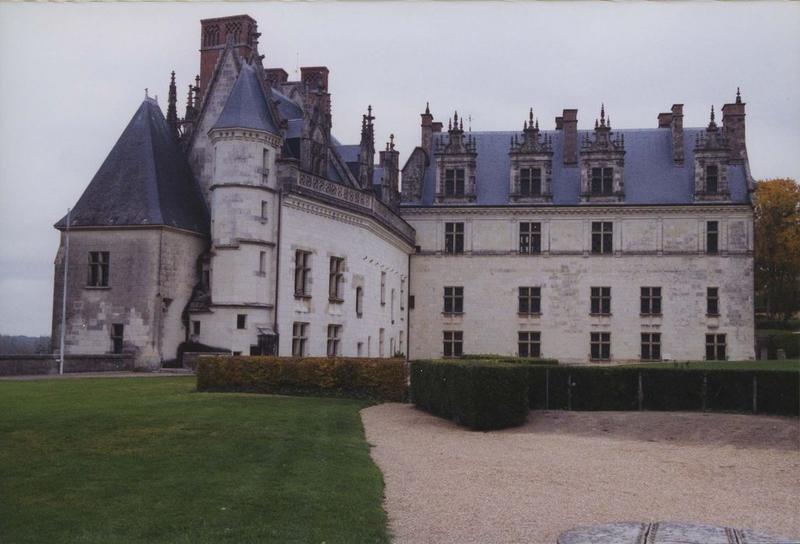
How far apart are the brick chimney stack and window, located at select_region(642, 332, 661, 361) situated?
30.0 ft

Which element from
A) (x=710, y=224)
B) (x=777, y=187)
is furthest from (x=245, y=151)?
(x=777, y=187)

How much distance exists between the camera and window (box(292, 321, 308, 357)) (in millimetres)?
27967

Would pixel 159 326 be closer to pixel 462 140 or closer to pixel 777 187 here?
pixel 462 140

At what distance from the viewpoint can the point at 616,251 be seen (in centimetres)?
3938

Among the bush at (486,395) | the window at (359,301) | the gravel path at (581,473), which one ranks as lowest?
the gravel path at (581,473)

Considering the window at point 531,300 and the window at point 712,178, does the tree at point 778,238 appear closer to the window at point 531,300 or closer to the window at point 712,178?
the window at point 712,178

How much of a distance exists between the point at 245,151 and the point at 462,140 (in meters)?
16.2

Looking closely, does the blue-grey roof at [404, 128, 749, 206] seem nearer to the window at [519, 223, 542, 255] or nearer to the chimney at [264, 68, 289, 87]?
the window at [519, 223, 542, 255]

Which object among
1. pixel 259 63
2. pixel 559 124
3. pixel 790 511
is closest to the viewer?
pixel 790 511

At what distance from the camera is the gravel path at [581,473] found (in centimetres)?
890

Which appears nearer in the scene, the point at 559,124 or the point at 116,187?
the point at 116,187

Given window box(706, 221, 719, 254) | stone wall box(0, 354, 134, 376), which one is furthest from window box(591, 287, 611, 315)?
stone wall box(0, 354, 134, 376)

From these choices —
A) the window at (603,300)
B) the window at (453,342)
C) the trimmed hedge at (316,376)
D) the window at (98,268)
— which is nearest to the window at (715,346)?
the window at (603,300)

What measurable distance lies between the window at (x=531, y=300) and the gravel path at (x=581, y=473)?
2259cm
